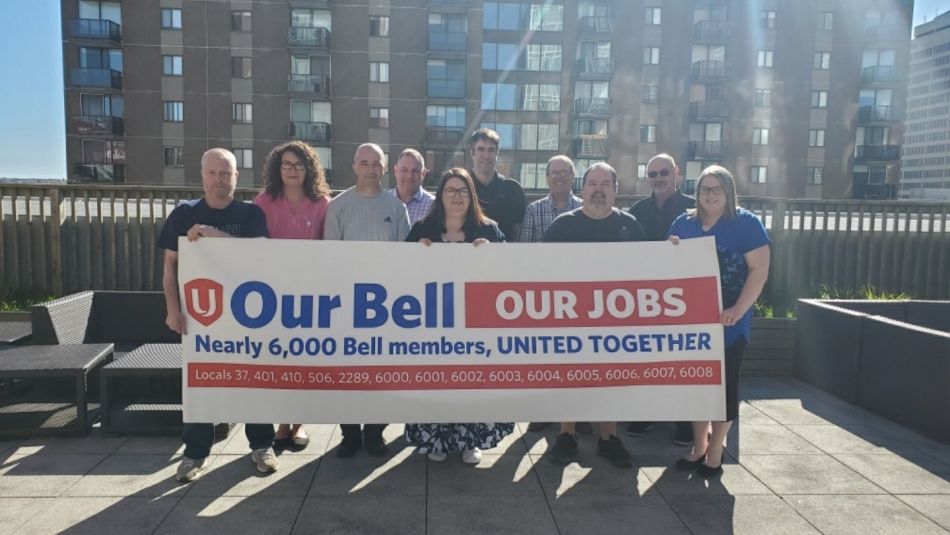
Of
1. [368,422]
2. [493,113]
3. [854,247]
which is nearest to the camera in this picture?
[368,422]

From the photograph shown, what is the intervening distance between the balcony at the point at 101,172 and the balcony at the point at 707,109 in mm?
33086

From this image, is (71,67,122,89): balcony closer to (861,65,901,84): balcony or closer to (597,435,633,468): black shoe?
(597,435,633,468): black shoe

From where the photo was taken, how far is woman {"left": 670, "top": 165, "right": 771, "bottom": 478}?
3.89 metres

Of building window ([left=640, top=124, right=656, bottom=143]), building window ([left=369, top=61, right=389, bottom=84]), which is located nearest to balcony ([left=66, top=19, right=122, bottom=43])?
building window ([left=369, top=61, right=389, bottom=84])

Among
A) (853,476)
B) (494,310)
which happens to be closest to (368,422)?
(494,310)

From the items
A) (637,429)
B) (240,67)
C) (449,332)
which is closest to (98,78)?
(240,67)

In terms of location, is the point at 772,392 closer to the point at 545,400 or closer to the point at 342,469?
the point at 545,400

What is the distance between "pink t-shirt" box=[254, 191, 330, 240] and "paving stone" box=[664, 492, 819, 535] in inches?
111

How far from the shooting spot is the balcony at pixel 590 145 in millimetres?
36500

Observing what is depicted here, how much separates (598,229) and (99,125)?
38.2 meters

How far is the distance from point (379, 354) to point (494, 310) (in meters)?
0.77

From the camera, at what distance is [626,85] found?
36.6m

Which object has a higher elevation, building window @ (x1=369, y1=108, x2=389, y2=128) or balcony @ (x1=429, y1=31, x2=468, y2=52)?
balcony @ (x1=429, y1=31, x2=468, y2=52)

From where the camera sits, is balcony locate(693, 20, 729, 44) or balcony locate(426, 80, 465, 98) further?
balcony locate(693, 20, 729, 44)
